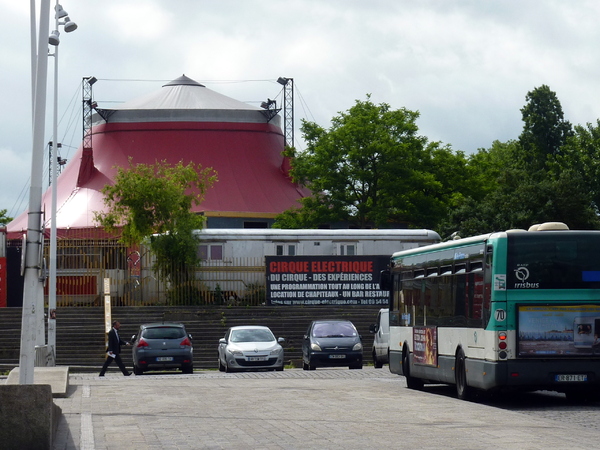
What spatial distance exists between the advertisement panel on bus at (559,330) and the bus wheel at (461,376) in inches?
67.6

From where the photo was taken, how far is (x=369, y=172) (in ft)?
200

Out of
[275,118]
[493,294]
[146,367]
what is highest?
[275,118]

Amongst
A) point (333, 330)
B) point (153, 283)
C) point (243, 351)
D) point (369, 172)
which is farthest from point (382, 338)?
point (369, 172)

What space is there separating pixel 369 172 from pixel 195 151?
43.9ft

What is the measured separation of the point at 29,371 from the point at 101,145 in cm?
5717

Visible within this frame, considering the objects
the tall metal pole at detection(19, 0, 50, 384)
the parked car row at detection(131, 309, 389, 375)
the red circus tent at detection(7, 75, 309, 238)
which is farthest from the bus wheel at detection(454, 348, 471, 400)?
the red circus tent at detection(7, 75, 309, 238)

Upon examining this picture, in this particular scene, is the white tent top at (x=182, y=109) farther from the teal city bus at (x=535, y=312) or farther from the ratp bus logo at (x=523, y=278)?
the ratp bus logo at (x=523, y=278)

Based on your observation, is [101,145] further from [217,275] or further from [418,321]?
[418,321]

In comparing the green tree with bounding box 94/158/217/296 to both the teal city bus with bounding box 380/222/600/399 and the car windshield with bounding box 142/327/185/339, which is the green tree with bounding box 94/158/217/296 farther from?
the teal city bus with bounding box 380/222/600/399

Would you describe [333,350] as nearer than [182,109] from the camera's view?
Yes

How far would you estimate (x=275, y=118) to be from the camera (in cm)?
7388

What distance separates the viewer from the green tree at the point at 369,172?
60.6 metres

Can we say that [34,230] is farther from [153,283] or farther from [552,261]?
[153,283]

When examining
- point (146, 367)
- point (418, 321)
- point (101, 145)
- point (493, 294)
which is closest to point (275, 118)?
point (101, 145)
